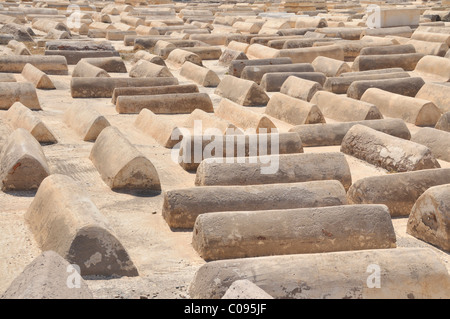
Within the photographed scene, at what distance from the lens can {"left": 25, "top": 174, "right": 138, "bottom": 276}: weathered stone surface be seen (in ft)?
19.3

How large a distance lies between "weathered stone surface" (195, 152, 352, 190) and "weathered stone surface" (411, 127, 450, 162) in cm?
205

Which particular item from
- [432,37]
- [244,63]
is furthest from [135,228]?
[432,37]

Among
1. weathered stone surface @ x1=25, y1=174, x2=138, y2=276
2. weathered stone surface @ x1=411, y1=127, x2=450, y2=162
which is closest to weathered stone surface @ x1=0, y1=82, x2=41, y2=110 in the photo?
weathered stone surface @ x1=25, y1=174, x2=138, y2=276

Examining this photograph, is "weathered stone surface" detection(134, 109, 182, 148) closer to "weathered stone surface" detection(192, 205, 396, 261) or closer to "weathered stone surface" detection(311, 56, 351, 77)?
"weathered stone surface" detection(192, 205, 396, 261)

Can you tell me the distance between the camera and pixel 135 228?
7195 mm

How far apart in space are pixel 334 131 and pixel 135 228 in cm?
466

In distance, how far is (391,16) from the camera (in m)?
24.0

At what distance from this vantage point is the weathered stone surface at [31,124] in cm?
1036
